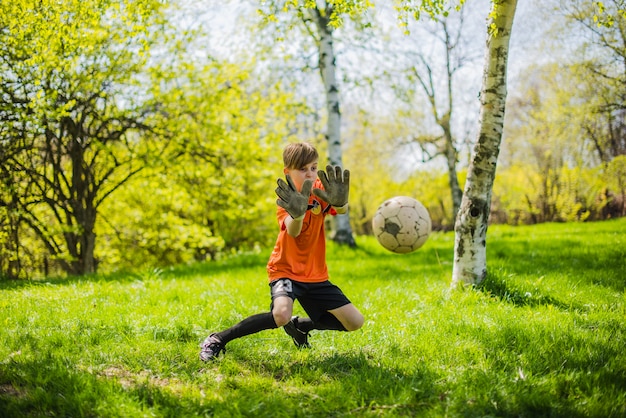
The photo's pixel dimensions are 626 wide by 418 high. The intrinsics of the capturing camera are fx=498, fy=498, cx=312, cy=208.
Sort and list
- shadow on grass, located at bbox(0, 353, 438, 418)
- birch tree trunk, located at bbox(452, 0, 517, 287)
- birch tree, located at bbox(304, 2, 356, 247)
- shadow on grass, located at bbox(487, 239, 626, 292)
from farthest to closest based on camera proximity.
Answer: birch tree, located at bbox(304, 2, 356, 247)
shadow on grass, located at bbox(487, 239, 626, 292)
birch tree trunk, located at bbox(452, 0, 517, 287)
shadow on grass, located at bbox(0, 353, 438, 418)

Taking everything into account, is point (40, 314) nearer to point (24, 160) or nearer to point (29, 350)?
point (29, 350)

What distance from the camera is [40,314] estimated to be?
5.12m

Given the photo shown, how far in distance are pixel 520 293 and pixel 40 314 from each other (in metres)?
5.08

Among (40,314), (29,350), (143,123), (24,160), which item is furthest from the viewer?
(143,123)

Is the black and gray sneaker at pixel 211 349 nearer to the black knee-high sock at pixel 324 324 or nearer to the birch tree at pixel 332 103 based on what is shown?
the black knee-high sock at pixel 324 324

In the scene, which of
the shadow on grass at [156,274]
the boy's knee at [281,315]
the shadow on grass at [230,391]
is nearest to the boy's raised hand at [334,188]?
the boy's knee at [281,315]

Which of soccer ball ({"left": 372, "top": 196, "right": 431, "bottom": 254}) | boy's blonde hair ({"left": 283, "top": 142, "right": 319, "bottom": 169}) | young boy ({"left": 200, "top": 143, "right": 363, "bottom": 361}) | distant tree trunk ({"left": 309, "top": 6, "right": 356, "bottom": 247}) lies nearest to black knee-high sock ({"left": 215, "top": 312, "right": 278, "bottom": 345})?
young boy ({"left": 200, "top": 143, "right": 363, "bottom": 361})

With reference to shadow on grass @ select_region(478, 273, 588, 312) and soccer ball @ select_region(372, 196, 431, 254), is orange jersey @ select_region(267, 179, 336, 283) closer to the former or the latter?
soccer ball @ select_region(372, 196, 431, 254)

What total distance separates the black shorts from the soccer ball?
191 centimetres

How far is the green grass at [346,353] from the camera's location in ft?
9.63

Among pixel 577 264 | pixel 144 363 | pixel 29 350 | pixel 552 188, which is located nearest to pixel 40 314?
pixel 29 350

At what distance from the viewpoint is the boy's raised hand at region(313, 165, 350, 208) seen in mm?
3648

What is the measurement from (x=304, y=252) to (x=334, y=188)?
1.86 feet

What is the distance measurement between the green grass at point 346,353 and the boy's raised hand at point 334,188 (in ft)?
3.96
